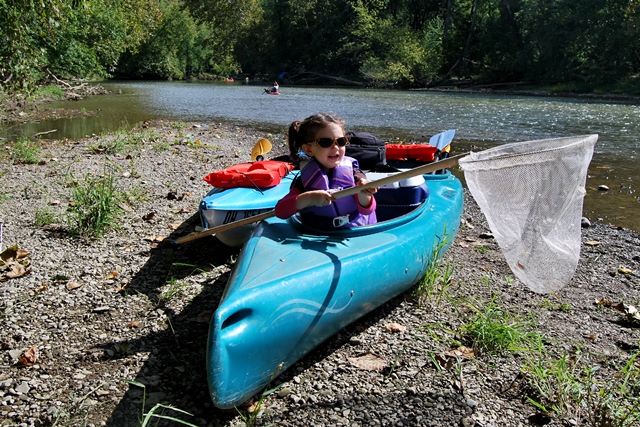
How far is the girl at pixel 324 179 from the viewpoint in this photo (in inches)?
115

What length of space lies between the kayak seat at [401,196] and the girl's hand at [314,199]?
3.52ft

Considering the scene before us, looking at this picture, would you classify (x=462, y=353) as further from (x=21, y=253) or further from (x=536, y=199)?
(x=21, y=253)

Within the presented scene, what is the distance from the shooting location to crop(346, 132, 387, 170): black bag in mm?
4500

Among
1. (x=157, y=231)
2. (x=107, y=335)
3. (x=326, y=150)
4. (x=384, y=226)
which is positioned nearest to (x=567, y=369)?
(x=384, y=226)

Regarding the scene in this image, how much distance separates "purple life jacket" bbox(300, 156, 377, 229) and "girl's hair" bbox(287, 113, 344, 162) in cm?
14

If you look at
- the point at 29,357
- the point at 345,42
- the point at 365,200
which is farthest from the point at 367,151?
the point at 345,42

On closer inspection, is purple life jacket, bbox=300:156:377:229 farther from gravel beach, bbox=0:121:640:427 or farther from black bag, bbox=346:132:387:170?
black bag, bbox=346:132:387:170

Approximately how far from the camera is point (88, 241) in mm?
3953

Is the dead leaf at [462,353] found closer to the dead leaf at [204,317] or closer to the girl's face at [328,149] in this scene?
the girl's face at [328,149]

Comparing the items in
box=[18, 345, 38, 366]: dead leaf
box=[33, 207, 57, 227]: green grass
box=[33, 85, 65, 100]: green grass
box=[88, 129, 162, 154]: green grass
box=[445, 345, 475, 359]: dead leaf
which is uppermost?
box=[33, 85, 65, 100]: green grass

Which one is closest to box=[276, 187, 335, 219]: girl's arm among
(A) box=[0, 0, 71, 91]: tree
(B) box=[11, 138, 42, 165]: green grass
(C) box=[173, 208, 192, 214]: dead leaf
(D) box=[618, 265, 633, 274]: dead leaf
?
(C) box=[173, 208, 192, 214]: dead leaf

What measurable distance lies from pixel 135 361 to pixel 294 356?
84cm

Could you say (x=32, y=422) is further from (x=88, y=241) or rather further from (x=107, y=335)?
(x=88, y=241)

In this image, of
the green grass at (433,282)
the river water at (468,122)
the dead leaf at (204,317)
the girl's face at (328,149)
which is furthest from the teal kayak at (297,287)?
the river water at (468,122)
